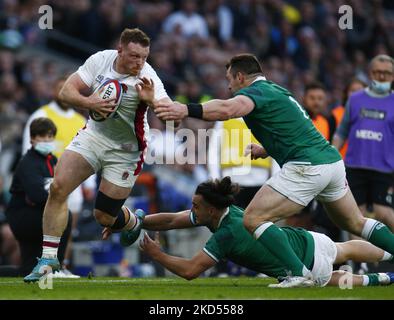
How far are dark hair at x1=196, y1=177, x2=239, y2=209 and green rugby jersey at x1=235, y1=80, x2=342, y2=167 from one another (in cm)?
53

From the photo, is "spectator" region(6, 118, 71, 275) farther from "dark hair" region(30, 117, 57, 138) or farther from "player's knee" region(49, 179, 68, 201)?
"player's knee" region(49, 179, 68, 201)

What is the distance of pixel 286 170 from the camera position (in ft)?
31.7

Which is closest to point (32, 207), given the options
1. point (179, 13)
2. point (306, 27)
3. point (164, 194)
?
point (164, 194)

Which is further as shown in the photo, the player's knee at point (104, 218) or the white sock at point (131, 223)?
the white sock at point (131, 223)

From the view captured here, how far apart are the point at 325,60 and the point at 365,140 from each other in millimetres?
12507

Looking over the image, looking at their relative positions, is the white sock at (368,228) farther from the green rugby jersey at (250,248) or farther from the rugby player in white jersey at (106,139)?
the rugby player in white jersey at (106,139)

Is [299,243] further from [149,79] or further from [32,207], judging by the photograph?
[32,207]

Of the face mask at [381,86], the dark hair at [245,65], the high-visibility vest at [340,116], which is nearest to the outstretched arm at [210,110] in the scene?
the dark hair at [245,65]

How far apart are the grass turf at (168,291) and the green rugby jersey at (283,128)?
117 centimetres

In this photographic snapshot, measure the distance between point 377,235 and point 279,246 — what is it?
1052mm

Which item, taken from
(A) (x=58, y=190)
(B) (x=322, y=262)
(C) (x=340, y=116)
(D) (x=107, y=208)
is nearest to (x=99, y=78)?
(A) (x=58, y=190)

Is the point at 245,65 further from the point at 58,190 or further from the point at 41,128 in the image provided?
the point at 41,128

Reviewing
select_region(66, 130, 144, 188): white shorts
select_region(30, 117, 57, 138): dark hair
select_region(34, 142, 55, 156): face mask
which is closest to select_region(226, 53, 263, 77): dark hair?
select_region(66, 130, 144, 188): white shorts

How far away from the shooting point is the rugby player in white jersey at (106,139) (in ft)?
33.0
